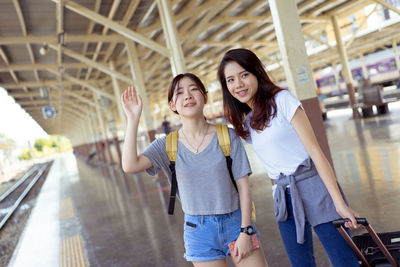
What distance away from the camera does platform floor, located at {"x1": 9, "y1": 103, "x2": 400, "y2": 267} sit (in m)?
3.99

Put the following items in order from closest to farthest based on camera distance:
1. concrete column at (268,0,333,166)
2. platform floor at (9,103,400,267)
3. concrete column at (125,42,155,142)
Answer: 1. concrete column at (268,0,333,166)
2. platform floor at (9,103,400,267)
3. concrete column at (125,42,155,142)

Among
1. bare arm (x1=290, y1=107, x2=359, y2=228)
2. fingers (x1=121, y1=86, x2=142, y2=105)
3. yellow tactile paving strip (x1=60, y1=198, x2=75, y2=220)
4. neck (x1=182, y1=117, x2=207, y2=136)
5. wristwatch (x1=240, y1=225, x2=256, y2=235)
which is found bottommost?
yellow tactile paving strip (x1=60, y1=198, x2=75, y2=220)

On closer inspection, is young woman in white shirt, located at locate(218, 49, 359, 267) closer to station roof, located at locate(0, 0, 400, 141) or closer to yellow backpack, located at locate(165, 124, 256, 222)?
yellow backpack, located at locate(165, 124, 256, 222)

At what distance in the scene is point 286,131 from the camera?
5.67 ft

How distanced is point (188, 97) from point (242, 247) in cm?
79

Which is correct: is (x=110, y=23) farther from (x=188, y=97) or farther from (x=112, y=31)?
(x=188, y=97)

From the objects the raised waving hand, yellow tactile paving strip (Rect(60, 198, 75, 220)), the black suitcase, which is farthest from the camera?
yellow tactile paving strip (Rect(60, 198, 75, 220))

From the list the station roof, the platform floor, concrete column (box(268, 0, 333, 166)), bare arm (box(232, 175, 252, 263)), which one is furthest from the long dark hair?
the station roof

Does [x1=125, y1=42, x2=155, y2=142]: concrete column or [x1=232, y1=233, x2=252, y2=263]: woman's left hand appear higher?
[x1=125, y1=42, x2=155, y2=142]: concrete column

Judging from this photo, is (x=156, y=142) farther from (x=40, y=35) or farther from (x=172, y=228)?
(x=40, y=35)

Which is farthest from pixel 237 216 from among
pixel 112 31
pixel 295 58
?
pixel 112 31

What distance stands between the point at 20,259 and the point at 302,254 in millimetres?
4776

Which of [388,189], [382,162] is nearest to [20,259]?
[388,189]

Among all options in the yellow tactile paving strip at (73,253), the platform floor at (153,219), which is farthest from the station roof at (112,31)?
the yellow tactile paving strip at (73,253)
